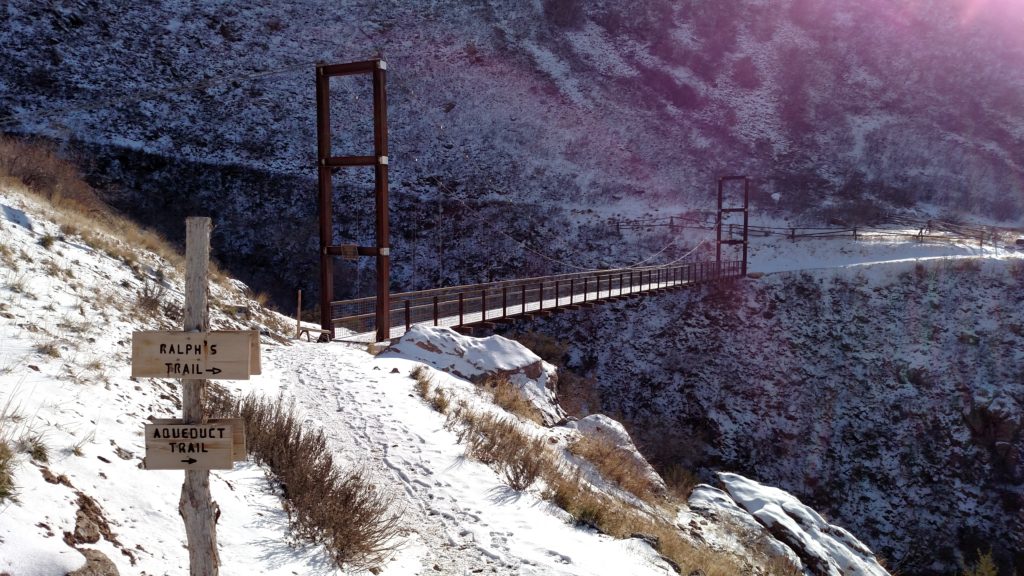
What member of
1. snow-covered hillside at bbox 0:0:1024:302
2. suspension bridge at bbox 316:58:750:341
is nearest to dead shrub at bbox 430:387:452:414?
suspension bridge at bbox 316:58:750:341

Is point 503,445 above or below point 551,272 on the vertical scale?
above

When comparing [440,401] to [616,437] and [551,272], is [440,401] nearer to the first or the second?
[616,437]

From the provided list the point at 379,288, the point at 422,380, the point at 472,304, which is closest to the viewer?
the point at 422,380

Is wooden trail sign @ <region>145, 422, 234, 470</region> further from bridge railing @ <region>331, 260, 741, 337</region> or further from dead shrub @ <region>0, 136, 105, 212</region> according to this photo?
bridge railing @ <region>331, 260, 741, 337</region>

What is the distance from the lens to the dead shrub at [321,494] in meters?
5.18

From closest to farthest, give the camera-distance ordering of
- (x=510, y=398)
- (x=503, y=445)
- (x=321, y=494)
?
(x=321, y=494), (x=503, y=445), (x=510, y=398)

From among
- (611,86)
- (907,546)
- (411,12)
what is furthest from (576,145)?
(907,546)

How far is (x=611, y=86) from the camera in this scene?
47.0m

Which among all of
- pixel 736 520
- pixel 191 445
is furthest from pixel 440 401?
pixel 191 445

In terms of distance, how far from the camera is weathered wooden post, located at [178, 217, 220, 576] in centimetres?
373

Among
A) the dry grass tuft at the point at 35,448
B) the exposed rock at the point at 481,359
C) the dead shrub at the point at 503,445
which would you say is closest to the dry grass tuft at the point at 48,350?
the dry grass tuft at the point at 35,448

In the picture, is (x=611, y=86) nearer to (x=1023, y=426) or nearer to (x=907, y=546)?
(x=1023, y=426)

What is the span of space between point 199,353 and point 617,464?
25.6 ft

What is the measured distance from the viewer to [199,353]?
362 centimetres
